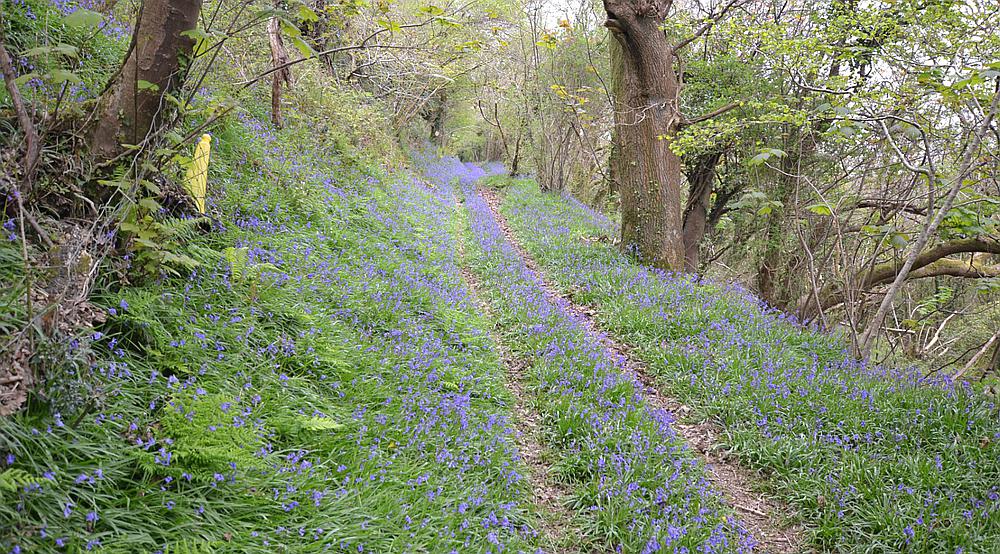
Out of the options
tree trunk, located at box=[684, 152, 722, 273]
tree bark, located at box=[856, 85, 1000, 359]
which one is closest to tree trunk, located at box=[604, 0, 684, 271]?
tree trunk, located at box=[684, 152, 722, 273]

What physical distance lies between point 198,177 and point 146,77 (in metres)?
1.27

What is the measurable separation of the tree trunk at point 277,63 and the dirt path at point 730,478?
6.82 meters

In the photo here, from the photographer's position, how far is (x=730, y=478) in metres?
4.64

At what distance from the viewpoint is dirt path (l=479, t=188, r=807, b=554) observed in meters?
4.03

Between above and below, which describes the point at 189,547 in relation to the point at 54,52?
below

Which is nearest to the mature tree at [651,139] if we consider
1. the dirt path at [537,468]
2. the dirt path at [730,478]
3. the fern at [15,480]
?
the dirt path at [730,478]

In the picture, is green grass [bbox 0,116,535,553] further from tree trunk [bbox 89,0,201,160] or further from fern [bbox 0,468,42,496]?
tree trunk [bbox 89,0,201,160]

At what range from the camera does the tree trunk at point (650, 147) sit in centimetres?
955

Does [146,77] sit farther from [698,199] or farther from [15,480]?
[698,199]

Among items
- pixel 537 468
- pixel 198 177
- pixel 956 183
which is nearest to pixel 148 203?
pixel 198 177

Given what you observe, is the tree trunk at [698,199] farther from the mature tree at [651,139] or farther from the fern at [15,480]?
the fern at [15,480]

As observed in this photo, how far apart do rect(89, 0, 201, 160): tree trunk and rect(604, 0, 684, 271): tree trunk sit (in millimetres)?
7659

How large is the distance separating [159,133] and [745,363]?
6.17 meters

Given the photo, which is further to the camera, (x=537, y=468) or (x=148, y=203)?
(x=537, y=468)
